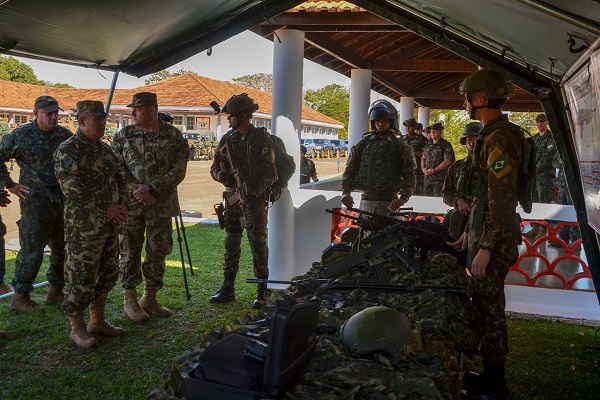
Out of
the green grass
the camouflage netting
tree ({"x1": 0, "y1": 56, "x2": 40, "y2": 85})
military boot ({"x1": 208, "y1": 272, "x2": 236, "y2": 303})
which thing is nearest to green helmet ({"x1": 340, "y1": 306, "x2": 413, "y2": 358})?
the camouflage netting

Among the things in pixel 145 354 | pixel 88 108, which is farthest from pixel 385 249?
pixel 88 108

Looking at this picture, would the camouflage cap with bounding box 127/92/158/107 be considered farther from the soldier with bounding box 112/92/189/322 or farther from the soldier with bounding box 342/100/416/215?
the soldier with bounding box 342/100/416/215

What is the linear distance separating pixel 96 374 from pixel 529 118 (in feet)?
101

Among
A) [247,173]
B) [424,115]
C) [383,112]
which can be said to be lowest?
[247,173]

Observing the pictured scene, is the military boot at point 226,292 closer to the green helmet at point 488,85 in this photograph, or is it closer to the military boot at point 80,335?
the military boot at point 80,335

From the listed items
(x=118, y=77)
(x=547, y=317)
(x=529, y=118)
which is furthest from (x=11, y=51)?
(x=529, y=118)

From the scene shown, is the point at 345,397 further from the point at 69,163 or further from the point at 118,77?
the point at 118,77

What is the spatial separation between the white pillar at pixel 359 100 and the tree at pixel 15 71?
130 ft

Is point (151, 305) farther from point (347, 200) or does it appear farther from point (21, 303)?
point (347, 200)

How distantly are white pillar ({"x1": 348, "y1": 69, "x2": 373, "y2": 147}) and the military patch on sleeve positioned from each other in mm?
8224

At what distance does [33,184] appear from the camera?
5.72 metres

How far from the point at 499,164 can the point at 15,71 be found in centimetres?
4949

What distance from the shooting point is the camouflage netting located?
194 centimetres

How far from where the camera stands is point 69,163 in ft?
14.9
